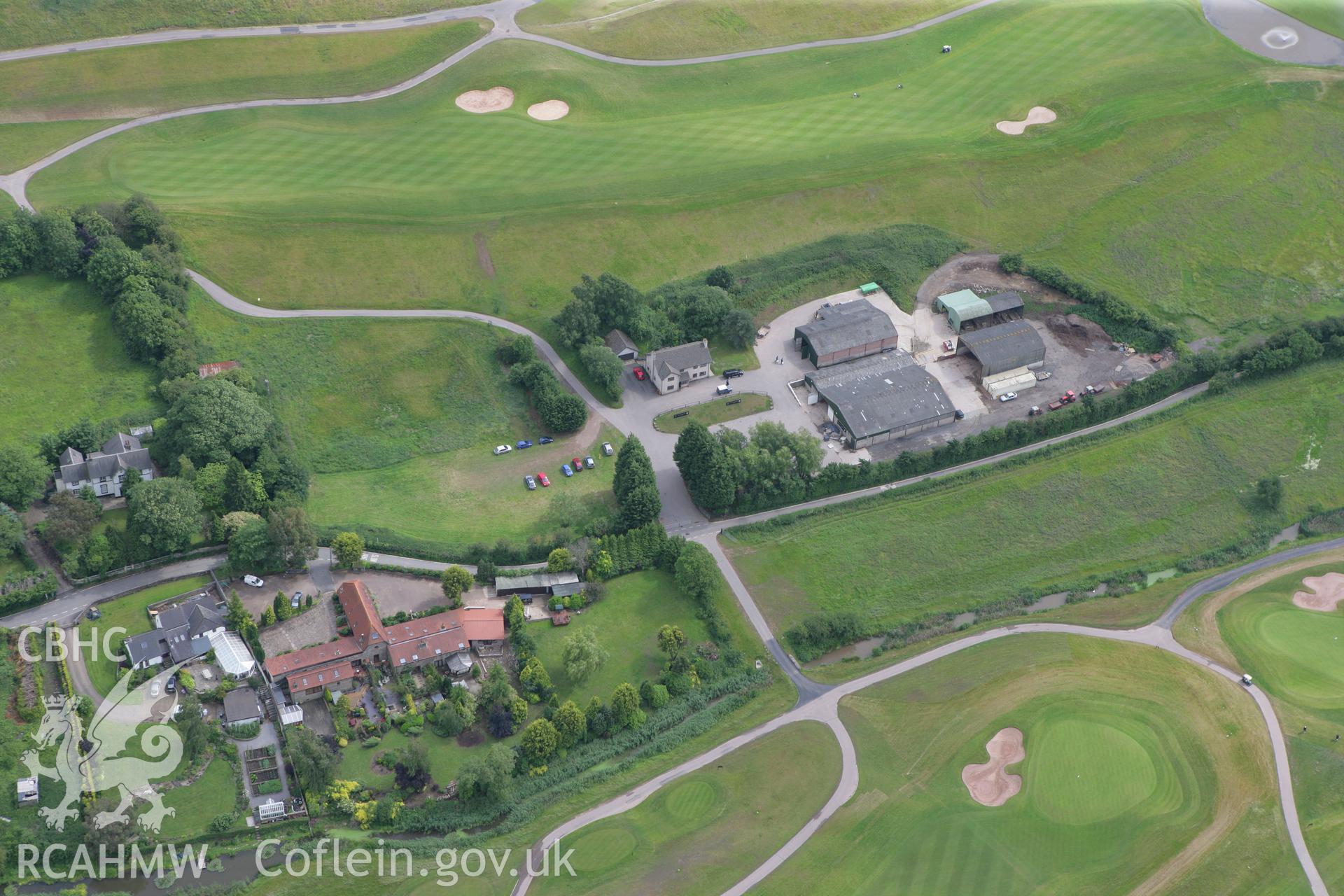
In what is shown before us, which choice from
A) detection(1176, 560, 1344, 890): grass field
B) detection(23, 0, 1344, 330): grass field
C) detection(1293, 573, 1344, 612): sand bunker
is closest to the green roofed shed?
detection(23, 0, 1344, 330): grass field

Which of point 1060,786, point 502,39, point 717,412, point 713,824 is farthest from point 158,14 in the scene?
point 1060,786

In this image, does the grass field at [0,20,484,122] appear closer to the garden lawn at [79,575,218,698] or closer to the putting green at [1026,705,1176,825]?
the garden lawn at [79,575,218,698]

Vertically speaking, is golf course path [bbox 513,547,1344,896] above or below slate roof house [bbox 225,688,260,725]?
below

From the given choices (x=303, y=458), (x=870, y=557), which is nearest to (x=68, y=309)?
(x=303, y=458)

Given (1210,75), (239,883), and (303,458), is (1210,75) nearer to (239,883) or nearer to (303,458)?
(303,458)

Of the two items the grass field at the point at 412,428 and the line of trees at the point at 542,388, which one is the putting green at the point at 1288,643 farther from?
the line of trees at the point at 542,388

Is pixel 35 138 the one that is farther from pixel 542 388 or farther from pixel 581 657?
pixel 581 657
